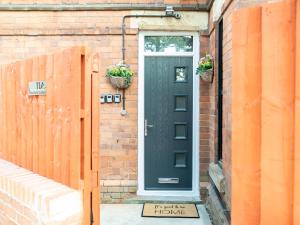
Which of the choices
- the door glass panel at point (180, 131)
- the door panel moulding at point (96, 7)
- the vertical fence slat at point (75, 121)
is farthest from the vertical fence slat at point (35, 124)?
the door glass panel at point (180, 131)

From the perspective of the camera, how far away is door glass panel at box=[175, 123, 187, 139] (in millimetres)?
4660

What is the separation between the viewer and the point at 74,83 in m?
2.07

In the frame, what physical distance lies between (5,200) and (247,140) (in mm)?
2225

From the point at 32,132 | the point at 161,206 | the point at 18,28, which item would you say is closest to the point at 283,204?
the point at 32,132

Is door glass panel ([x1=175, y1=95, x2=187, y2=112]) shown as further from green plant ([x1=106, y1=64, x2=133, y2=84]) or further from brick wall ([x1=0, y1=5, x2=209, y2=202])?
green plant ([x1=106, y1=64, x2=133, y2=84])

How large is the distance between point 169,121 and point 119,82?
100 centimetres

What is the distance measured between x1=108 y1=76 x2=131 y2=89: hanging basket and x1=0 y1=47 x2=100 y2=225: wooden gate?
5.81 feet

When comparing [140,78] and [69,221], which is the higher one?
[140,78]

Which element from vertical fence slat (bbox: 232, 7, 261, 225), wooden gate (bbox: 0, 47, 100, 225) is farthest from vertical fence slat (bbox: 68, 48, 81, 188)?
vertical fence slat (bbox: 232, 7, 261, 225)

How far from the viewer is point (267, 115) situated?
102cm

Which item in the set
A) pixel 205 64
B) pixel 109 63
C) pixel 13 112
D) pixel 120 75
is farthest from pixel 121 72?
pixel 13 112

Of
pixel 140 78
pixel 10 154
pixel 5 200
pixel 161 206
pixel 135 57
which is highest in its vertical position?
pixel 135 57

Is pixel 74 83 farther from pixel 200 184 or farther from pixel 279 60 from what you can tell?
pixel 200 184

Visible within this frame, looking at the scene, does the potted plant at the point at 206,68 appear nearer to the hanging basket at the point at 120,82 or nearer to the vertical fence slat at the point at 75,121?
the hanging basket at the point at 120,82
